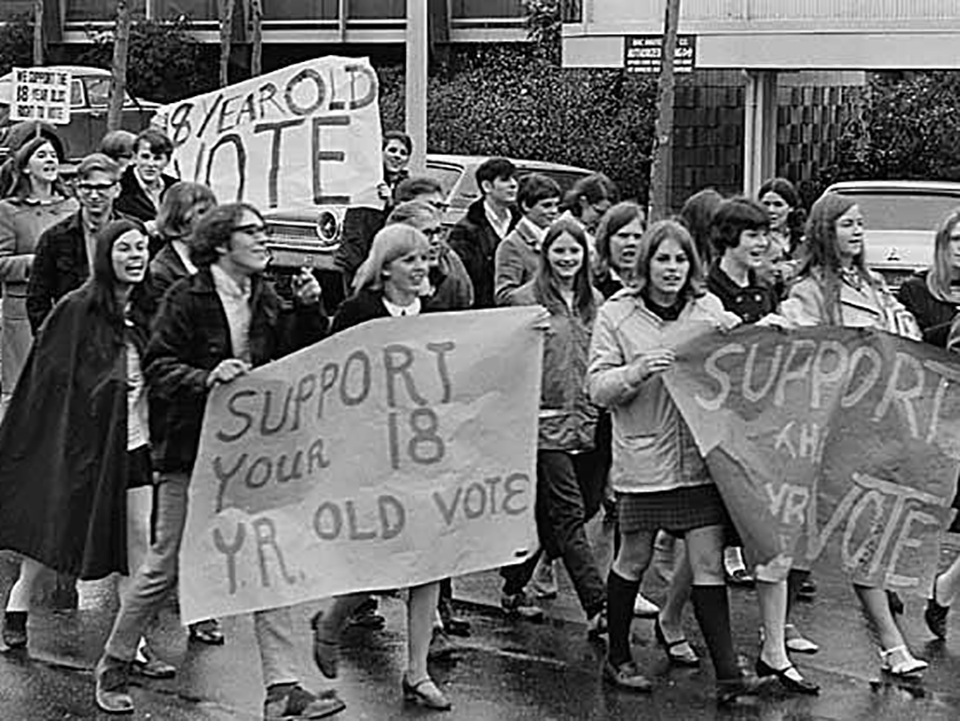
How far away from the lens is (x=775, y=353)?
822 centimetres

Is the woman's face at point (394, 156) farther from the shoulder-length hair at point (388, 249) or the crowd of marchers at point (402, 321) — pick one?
the shoulder-length hair at point (388, 249)

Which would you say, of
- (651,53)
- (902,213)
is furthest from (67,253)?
(651,53)

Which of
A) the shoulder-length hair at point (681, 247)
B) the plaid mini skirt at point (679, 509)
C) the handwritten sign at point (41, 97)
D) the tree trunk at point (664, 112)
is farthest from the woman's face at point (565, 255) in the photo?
the tree trunk at point (664, 112)

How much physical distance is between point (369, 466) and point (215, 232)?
949mm

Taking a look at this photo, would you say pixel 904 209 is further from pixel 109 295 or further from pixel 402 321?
pixel 109 295

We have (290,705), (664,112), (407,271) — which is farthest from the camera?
(664,112)

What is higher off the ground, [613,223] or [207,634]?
[613,223]

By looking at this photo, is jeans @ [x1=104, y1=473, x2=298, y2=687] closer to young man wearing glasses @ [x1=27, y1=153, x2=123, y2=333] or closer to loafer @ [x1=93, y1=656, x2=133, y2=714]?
loafer @ [x1=93, y1=656, x2=133, y2=714]

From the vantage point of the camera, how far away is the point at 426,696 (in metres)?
7.97

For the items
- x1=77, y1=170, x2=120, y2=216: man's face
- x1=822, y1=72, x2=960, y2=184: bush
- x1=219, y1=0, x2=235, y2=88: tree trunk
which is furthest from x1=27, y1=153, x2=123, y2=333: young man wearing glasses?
x1=219, y1=0, x2=235, y2=88: tree trunk

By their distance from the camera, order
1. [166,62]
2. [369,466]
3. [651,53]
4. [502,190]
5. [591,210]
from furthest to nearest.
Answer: [166,62]
[651,53]
[591,210]
[502,190]
[369,466]

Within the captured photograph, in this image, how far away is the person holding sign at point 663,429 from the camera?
8000 millimetres

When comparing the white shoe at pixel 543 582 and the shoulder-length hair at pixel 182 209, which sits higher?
the shoulder-length hair at pixel 182 209

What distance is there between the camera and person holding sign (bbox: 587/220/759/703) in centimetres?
800
